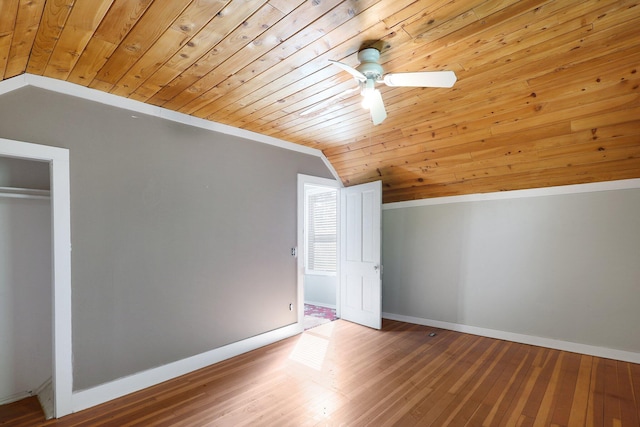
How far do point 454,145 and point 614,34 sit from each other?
1.58 metres

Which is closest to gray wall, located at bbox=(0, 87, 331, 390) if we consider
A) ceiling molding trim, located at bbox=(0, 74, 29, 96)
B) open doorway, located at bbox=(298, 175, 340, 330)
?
ceiling molding trim, located at bbox=(0, 74, 29, 96)

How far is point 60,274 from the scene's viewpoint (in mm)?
2340

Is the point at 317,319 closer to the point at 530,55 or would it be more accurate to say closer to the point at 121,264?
the point at 121,264

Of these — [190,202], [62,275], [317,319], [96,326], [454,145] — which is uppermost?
[454,145]

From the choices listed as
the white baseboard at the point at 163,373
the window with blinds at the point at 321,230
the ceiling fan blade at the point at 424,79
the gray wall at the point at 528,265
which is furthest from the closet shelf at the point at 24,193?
the gray wall at the point at 528,265

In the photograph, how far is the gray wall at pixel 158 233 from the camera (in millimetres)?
2455

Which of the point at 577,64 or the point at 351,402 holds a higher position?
the point at 577,64

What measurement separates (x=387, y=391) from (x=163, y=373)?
2.00 meters

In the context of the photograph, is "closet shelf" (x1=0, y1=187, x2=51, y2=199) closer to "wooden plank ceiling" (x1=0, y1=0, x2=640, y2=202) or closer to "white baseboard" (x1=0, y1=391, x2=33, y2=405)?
"wooden plank ceiling" (x1=0, y1=0, x2=640, y2=202)

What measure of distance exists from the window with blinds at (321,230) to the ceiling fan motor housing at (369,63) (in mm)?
3544

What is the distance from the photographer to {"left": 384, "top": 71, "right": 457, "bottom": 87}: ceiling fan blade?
6.09 feet

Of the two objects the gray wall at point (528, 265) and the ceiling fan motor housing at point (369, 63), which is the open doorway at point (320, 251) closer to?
the gray wall at point (528, 265)

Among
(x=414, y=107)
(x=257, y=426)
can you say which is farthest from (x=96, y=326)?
(x=414, y=107)

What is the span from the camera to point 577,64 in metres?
2.22
